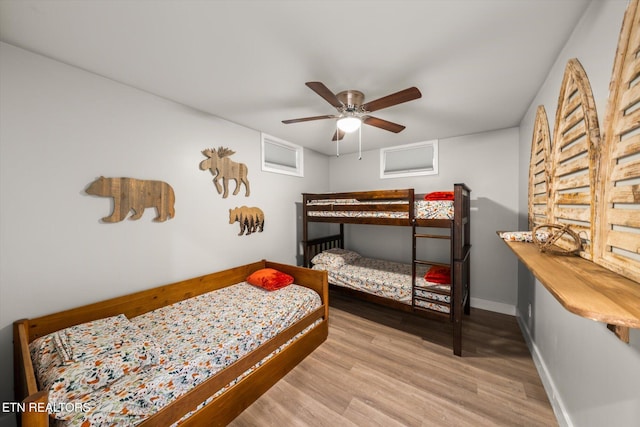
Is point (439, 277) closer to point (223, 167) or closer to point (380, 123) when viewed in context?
point (380, 123)

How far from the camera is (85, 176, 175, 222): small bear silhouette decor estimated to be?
6.51ft

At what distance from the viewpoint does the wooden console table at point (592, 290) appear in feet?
2.09

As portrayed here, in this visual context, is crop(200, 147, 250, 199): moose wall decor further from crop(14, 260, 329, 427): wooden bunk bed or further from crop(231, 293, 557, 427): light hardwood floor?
crop(231, 293, 557, 427): light hardwood floor

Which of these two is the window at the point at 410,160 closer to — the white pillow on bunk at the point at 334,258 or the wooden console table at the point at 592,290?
the white pillow on bunk at the point at 334,258

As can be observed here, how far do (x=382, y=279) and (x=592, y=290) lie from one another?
2.33m

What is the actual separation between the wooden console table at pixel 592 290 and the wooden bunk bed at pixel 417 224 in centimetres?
121

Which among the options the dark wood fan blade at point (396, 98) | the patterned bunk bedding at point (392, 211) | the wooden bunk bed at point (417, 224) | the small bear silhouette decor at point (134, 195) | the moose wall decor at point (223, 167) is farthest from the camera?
the moose wall decor at point (223, 167)

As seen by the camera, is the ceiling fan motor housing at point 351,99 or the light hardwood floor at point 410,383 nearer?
the light hardwood floor at point 410,383

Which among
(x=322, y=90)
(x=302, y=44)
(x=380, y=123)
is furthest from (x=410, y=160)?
(x=302, y=44)

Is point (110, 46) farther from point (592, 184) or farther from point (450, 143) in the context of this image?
point (450, 143)

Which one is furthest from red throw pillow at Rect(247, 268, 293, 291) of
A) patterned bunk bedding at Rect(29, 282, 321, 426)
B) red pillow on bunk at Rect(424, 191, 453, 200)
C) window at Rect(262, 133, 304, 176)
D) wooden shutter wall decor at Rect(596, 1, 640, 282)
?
wooden shutter wall decor at Rect(596, 1, 640, 282)

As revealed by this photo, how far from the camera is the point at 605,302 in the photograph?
27.7 inches

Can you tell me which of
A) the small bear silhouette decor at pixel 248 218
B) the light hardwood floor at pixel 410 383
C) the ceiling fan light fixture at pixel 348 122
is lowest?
the light hardwood floor at pixel 410 383

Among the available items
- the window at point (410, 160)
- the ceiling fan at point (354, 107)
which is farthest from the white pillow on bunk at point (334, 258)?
the ceiling fan at point (354, 107)
